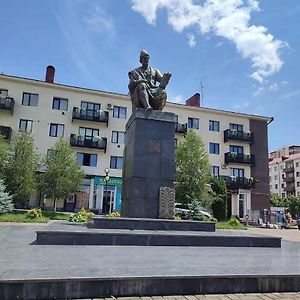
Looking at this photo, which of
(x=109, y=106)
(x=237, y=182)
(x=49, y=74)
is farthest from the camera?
(x=237, y=182)

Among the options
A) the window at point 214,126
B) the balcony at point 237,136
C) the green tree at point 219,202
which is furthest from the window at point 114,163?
the balcony at point 237,136

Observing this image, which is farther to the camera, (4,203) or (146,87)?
(4,203)

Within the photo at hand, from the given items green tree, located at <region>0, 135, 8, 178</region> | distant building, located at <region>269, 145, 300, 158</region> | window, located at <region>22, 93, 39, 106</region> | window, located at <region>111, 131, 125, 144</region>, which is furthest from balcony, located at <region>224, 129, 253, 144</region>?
distant building, located at <region>269, 145, 300, 158</region>

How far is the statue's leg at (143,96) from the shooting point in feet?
34.1

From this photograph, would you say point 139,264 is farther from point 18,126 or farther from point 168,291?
point 18,126

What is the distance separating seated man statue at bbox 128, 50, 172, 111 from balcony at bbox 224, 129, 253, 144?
98.9 feet

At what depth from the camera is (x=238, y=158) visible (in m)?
39.4

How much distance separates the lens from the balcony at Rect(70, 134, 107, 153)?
33875mm

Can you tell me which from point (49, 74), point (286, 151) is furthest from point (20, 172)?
point (286, 151)

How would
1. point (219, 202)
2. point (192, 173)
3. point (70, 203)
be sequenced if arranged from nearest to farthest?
point (192, 173)
point (219, 202)
point (70, 203)

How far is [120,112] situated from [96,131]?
3.60m

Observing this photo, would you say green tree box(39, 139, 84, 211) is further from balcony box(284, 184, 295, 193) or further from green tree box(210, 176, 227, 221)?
balcony box(284, 184, 295, 193)

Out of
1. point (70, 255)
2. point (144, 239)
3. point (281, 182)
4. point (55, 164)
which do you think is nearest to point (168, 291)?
point (70, 255)

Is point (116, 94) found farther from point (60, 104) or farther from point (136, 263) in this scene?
point (136, 263)
